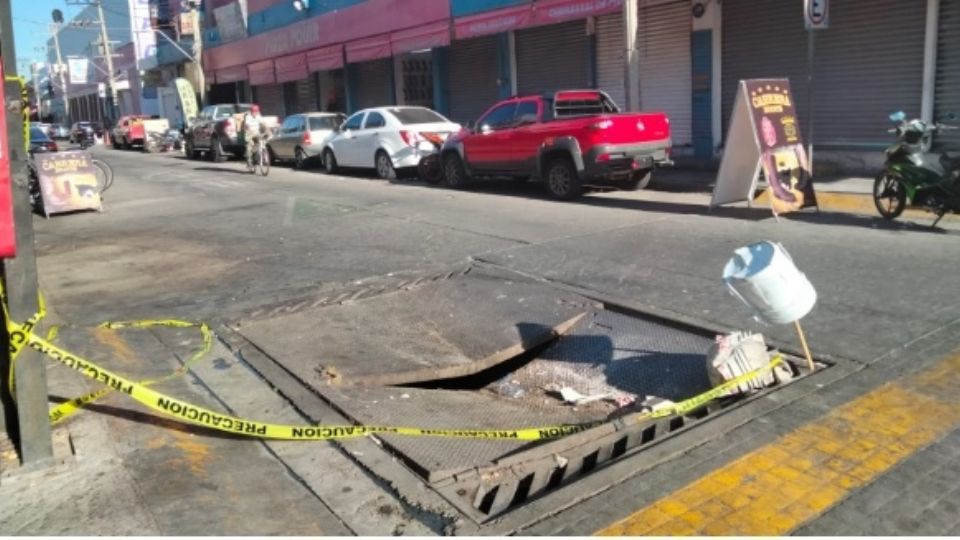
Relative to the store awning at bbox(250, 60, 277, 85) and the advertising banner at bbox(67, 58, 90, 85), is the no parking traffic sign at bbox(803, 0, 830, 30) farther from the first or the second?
the advertising banner at bbox(67, 58, 90, 85)

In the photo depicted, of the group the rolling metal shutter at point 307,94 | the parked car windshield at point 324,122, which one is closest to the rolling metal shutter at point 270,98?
the rolling metal shutter at point 307,94

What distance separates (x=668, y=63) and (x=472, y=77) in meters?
7.19

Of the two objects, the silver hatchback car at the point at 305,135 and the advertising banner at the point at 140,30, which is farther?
the advertising banner at the point at 140,30

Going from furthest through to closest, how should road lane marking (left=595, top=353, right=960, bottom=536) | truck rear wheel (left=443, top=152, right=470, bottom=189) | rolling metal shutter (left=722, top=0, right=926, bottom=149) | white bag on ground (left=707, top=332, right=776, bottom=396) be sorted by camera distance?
truck rear wheel (left=443, top=152, right=470, bottom=189) < rolling metal shutter (left=722, top=0, right=926, bottom=149) < white bag on ground (left=707, top=332, right=776, bottom=396) < road lane marking (left=595, top=353, right=960, bottom=536)

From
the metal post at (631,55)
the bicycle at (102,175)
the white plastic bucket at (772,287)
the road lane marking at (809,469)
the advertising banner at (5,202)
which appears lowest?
the road lane marking at (809,469)

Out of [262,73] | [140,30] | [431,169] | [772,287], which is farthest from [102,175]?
[140,30]

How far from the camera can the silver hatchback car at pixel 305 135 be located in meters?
21.5

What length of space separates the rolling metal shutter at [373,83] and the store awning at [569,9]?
1016cm

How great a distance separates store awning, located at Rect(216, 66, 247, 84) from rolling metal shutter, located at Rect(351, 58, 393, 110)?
9423mm

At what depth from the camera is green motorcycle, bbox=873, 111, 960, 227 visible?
29.2ft

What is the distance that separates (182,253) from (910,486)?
27.9 feet

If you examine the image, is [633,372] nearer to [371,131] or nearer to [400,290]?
[400,290]

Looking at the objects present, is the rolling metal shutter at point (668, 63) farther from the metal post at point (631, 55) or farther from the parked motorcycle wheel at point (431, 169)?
the parked motorcycle wheel at point (431, 169)

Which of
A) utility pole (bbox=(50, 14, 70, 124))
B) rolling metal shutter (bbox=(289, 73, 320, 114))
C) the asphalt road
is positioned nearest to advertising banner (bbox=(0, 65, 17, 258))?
the asphalt road
